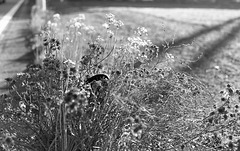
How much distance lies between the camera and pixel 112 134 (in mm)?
2998

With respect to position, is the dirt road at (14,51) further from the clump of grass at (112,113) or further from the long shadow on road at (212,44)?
the long shadow on road at (212,44)

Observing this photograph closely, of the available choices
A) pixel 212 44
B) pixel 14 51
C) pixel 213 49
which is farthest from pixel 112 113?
pixel 212 44

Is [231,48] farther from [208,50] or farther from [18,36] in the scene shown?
[18,36]

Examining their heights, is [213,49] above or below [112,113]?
below

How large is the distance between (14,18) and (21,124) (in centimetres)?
1222

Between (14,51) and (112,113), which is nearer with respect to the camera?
(112,113)

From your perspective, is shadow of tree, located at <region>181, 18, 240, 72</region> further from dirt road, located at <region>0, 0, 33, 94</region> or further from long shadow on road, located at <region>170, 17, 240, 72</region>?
dirt road, located at <region>0, 0, 33, 94</region>

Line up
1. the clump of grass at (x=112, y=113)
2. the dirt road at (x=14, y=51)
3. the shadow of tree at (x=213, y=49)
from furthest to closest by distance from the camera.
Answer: the shadow of tree at (x=213, y=49) < the dirt road at (x=14, y=51) < the clump of grass at (x=112, y=113)

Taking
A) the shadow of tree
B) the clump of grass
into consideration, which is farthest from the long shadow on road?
the clump of grass

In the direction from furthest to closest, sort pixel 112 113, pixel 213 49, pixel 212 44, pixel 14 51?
pixel 212 44
pixel 213 49
pixel 14 51
pixel 112 113

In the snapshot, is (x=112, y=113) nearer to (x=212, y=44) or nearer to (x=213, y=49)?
(x=213, y=49)

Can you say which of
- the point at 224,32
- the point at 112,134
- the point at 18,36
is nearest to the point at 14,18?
the point at 18,36

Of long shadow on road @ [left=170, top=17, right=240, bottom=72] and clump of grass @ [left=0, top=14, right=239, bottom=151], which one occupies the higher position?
clump of grass @ [left=0, top=14, right=239, bottom=151]

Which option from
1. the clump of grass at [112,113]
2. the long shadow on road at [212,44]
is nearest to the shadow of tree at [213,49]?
the long shadow on road at [212,44]
